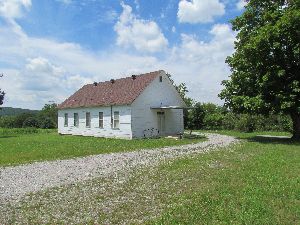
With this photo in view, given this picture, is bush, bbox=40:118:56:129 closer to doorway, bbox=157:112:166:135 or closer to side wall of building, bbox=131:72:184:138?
side wall of building, bbox=131:72:184:138

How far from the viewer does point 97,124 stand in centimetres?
3522

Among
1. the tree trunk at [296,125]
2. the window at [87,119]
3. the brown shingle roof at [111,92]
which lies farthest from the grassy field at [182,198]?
the window at [87,119]

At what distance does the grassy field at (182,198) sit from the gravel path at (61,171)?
2.72ft

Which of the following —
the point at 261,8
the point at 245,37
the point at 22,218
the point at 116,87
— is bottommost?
the point at 22,218

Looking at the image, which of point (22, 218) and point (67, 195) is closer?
point (22, 218)

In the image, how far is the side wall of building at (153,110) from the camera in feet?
102

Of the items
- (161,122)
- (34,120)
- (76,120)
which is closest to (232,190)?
(161,122)

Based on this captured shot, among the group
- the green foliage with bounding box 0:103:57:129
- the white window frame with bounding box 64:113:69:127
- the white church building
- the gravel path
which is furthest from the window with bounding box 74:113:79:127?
the gravel path

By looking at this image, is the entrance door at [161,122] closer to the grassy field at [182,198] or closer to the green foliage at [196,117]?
the green foliage at [196,117]

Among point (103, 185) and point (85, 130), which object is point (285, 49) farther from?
point (85, 130)

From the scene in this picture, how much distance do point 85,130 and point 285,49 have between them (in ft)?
69.3

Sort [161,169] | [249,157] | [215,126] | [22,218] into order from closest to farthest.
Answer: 1. [22,218]
2. [161,169]
3. [249,157]
4. [215,126]

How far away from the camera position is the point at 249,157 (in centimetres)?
1658

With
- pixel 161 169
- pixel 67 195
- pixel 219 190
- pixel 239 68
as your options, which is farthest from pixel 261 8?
pixel 67 195
